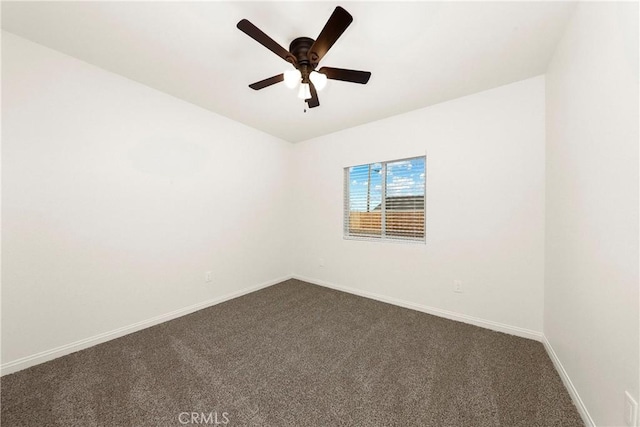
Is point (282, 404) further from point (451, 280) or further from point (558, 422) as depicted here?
point (451, 280)

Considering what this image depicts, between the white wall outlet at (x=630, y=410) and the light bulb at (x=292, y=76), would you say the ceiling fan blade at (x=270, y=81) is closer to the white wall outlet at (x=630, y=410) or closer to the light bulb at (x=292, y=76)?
the light bulb at (x=292, y=76)

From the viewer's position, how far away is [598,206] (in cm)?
118

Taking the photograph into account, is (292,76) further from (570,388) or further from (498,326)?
(498,326)

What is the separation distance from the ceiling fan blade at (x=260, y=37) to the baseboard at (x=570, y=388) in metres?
2.68

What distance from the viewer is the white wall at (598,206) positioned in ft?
3.14

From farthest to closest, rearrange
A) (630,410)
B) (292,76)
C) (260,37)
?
(292,76) → (260,37) → (630,410)

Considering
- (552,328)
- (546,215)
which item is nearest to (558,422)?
(552,328)

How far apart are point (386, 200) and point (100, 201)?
3.11 metres

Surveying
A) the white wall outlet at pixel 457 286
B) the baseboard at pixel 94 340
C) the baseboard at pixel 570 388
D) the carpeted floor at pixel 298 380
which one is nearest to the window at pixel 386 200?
the white wall outlet at pixel 457 286

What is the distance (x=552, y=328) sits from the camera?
6.01 ft

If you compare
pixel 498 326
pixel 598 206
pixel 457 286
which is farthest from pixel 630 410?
pixel 457 286

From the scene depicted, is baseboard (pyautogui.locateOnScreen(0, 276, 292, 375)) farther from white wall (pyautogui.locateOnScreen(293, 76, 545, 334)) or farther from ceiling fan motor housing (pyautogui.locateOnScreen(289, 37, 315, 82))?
ceiling fan motor housing (pyautogui.locateOnScreen(289, 37, 315, 82))

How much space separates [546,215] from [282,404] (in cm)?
258

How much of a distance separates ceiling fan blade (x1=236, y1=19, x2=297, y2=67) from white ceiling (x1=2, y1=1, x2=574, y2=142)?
9.6 inches
